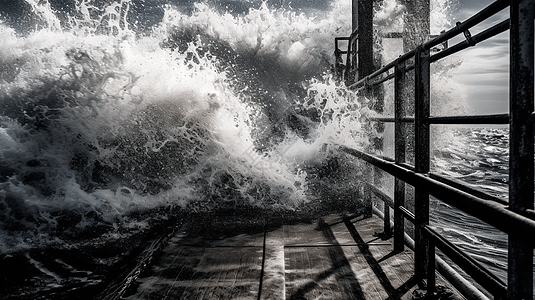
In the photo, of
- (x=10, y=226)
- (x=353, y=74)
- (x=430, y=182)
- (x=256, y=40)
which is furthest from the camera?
(x=256, y=40)

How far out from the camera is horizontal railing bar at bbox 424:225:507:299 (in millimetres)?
1301

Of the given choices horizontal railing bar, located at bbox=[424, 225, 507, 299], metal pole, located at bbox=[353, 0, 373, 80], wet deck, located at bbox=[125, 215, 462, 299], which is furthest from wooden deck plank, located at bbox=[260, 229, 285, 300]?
metal pole, located at bbox=[353, 0, 373, 80]

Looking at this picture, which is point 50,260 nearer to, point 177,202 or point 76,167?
point 177,202

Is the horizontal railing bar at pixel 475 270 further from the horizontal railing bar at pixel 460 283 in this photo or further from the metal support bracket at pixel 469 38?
the metal support bracket at pixel 469 38

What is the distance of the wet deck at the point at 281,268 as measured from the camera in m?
2.09

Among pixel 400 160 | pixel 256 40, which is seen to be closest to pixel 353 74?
pixel 400 160

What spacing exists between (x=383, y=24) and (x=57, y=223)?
1522 cm

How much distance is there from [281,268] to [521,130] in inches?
68.7

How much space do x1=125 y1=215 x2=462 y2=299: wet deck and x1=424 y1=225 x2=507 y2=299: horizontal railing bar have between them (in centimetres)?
48

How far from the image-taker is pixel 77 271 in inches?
101

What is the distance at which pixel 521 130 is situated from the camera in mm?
1124

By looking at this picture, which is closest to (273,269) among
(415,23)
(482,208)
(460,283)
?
(460,283)

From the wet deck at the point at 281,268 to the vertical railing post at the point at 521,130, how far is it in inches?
38.0

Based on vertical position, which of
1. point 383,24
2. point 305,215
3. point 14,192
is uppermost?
point 383,24
